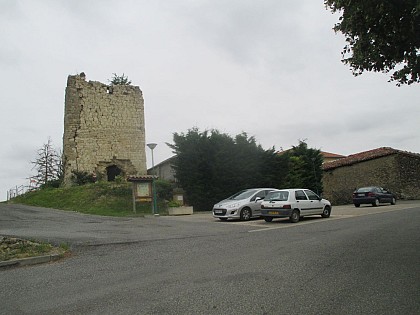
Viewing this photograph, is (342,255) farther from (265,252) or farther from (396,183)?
(396,183)

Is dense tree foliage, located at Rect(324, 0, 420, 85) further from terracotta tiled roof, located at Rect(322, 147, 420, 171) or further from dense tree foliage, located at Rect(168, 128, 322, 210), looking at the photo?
terracotta tiled roof, located at Rect(322, 147, 420, 171)

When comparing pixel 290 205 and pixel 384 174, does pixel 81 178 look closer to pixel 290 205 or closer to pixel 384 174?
pixel 290 205

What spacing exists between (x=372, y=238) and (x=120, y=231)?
833cm

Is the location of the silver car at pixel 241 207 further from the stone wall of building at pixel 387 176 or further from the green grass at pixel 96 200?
the stone wall of building at pixel 387 176

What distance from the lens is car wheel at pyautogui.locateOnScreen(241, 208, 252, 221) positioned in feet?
57.3

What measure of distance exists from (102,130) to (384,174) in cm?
2622

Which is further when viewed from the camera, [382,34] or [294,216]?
[294,216]

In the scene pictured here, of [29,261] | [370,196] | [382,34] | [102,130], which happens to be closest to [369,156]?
[370,196]

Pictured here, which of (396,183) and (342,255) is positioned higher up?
(396,183)

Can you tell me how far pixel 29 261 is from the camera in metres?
8.32

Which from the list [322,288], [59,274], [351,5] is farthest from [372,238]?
[59,274]

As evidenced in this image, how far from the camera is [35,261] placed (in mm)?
8422

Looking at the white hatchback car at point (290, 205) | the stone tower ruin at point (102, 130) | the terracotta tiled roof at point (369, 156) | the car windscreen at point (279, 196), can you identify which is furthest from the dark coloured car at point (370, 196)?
the stone tower ruin at point (102, 130)

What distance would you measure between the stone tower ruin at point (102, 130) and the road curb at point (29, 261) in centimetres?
2401
